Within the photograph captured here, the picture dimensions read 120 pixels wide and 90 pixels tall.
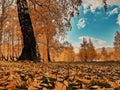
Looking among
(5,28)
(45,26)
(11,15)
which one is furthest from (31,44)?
(5,28)

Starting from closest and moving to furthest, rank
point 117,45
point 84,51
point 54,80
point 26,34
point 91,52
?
point 54,80 → point 26,34 → point 84,51 → point 91,52 → point 117,45

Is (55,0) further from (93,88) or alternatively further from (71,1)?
(93,88)

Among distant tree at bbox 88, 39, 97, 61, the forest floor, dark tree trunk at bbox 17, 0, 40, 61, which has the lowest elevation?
the forest floor

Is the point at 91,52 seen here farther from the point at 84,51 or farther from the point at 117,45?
the point at 117,45

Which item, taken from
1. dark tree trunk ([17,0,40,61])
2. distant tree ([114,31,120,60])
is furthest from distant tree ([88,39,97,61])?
dark tree trunk ([17,0,40,61])

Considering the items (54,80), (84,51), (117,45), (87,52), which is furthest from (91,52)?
(54,80)

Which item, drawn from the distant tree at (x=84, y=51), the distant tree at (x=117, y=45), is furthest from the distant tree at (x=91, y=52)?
the distant tree at (x=117, y=45)

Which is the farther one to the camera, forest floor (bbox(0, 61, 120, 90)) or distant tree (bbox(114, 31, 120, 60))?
distant tree (bbox(114, 31, 120, 60))

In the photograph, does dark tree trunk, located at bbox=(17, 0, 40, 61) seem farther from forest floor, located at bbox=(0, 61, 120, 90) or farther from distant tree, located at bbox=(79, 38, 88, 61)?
distant tree, located at bbox=(79, 38, 88, 61)

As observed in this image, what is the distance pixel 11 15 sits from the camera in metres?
42.6

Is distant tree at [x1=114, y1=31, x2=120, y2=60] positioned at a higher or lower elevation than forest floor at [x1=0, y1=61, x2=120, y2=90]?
higher

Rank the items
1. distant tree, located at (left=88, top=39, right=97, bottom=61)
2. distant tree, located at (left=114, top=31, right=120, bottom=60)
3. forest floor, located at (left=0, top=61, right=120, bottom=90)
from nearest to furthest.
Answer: forest floor, located at (left=0, top=61, right=120, bottom=90) → distant tree, located at (left=88, top=39, right=97, bottom=61) → distant tree, located at (left=114, top=31, right=120, bottom=60)

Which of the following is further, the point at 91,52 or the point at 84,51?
the point at 91,52

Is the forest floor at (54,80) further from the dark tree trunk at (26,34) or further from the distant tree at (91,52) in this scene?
the distant tree at (91,52)
